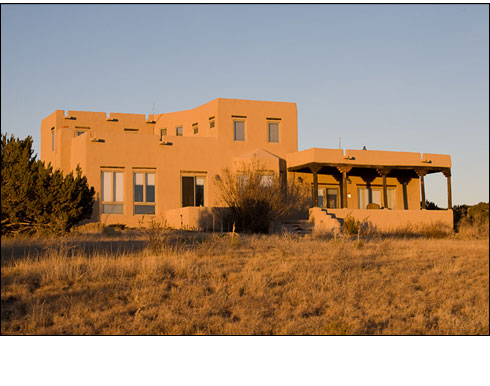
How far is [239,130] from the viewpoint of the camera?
99.2ft

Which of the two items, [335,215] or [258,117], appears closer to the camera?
[335,215]

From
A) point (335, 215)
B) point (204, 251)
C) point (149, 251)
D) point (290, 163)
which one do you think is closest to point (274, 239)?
point (204, 251)

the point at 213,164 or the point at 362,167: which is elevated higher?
the point at 213,164

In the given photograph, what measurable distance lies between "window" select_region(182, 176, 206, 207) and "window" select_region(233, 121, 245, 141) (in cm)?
286

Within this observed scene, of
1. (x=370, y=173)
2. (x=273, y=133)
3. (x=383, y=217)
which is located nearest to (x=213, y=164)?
(x=273, y=133)

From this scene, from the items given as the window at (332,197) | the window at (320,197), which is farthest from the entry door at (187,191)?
the window at (332,197)

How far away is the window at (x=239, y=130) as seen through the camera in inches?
1187

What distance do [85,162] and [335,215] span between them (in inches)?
437

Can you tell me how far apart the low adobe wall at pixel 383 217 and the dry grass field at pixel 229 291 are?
409 inches

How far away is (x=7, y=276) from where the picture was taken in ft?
38.2

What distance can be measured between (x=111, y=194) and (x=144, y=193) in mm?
1488

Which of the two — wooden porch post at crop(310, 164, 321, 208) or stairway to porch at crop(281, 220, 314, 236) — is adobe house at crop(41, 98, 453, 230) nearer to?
wooden porch post at crop(310, 164, 321, 208)

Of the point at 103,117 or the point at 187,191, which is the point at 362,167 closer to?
the point at 187,191

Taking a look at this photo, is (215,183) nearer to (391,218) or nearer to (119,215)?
(119,215)
